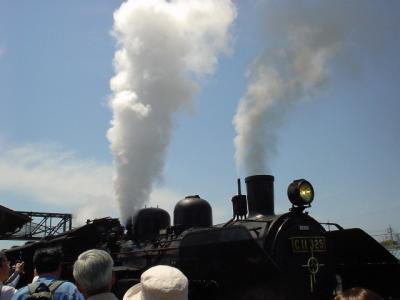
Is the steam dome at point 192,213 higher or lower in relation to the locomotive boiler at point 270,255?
higher

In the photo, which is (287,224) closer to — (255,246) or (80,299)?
(255,246)

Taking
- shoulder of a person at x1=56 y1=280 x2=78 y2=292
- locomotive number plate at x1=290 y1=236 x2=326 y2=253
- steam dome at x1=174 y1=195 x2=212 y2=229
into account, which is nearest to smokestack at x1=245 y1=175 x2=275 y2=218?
locomotive number plate at x1=290 y1=236 x2=326 y2=253

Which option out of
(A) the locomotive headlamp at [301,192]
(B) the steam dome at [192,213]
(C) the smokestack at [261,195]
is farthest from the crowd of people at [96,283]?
(B) the steam dome at [192,213]

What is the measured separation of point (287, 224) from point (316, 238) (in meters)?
0.67

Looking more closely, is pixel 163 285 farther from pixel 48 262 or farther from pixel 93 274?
pixel 48 262

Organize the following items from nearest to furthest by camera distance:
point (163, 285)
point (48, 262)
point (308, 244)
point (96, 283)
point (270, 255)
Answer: point (163, 285)
point (96, 283)
point (48, 262)
point (270, 255)
point (308, 244)

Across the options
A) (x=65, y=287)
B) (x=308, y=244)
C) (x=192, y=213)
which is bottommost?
(x=65, y=287)

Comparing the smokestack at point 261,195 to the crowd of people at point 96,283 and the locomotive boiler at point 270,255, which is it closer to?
the locomotive boiler at point 270,255

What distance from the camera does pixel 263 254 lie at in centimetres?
582

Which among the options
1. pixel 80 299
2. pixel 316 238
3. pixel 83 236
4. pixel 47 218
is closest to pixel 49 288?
pixel 80 299

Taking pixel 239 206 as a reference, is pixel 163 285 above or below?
below

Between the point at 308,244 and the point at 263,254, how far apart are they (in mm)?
1540

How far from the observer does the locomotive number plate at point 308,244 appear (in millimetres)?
6835

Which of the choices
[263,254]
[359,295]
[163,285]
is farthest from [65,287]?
[263,254]
